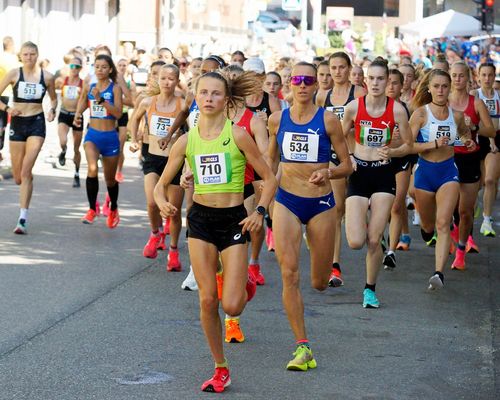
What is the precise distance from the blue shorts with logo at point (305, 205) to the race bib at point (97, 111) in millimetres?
5800

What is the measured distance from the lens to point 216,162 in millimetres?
7324

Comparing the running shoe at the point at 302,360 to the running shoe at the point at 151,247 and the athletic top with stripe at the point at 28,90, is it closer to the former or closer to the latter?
the running shoe at the point at 151,247

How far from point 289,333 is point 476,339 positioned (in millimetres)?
1335

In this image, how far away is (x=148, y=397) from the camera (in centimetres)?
688

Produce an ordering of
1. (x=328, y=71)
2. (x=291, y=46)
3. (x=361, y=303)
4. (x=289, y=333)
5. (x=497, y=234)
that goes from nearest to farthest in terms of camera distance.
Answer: (x=289, y=333) → (x=361, y=303) → (x=328, y=71) → (x=497, y=234) → (x=291, y=46)

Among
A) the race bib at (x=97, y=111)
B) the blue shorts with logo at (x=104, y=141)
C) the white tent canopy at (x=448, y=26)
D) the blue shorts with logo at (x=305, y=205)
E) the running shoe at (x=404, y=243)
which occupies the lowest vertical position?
the running shoe at (x=404, y=243)

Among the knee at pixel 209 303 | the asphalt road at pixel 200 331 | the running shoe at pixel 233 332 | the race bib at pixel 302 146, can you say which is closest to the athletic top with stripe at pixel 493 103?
the asphalt road at pixel 200 331

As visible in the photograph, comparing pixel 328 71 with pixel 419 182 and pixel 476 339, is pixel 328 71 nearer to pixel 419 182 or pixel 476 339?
pixel 419 182

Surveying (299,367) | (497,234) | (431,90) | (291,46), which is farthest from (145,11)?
(299,367)

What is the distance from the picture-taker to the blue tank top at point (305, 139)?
27.6 ft

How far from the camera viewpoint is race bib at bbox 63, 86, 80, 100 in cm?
1891

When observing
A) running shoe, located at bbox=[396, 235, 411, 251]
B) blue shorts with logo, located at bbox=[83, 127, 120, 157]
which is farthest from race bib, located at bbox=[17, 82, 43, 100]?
running shoe, located at bbox=[396, 235, 411, 251]

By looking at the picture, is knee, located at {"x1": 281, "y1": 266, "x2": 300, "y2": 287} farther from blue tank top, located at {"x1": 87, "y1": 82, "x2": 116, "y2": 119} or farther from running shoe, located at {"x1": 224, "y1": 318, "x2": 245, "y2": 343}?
blue tank top, located at {"x1": 87, "y1": 82, "x2": 116, "y2": 119}

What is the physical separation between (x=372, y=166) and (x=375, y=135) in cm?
29
